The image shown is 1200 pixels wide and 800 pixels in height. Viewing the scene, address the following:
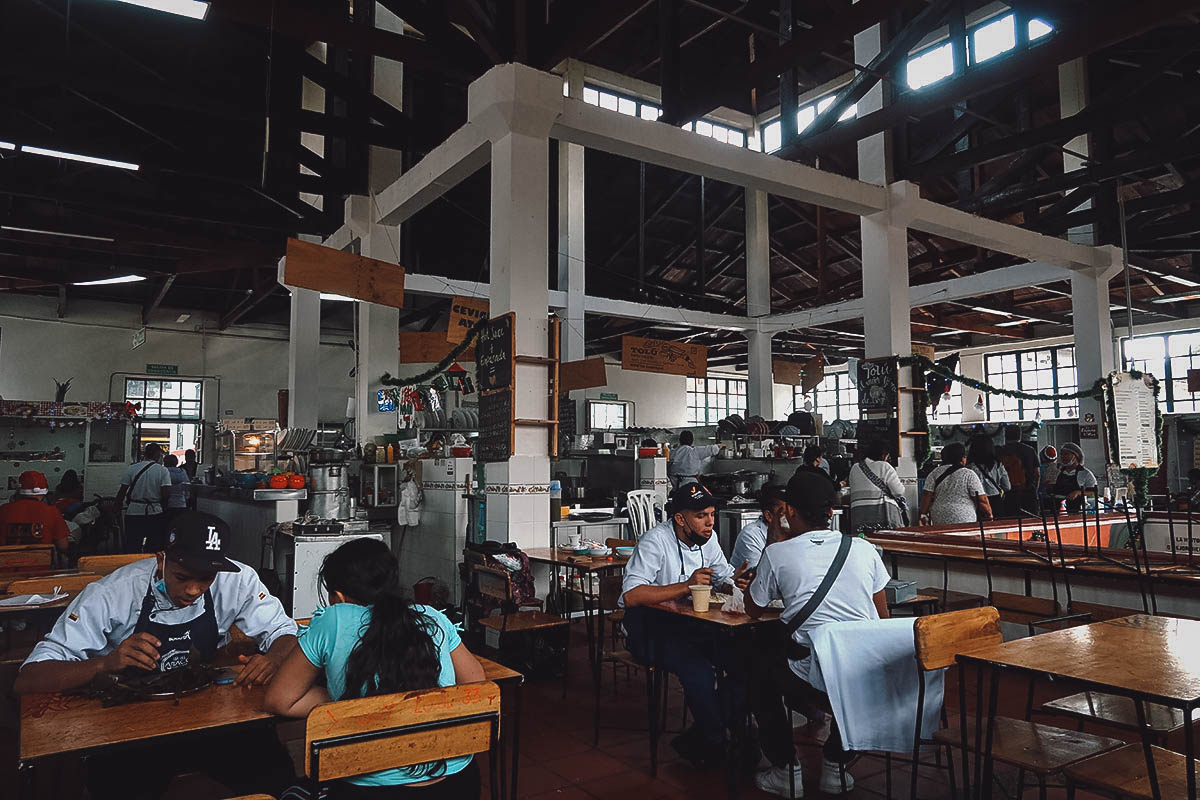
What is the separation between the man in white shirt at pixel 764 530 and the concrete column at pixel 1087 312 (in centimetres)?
885

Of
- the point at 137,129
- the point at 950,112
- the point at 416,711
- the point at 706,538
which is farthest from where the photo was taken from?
the point at 950,112

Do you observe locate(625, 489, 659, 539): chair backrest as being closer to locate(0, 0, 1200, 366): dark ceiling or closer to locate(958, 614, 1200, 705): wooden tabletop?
locate(0, 0, 1200, 366): dark ceiling

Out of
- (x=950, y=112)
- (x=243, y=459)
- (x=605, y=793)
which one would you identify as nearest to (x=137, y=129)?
(x=243, y=459)

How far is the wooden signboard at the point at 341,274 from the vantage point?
668 cm

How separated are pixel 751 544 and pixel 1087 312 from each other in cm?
968

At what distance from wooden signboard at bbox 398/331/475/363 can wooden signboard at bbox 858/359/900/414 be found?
16.9ft

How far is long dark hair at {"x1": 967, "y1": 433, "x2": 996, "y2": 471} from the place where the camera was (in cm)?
776

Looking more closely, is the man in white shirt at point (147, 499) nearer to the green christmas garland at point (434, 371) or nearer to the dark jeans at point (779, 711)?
the green christmas garland at point (434, 371)

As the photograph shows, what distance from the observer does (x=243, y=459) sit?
35.1 ft

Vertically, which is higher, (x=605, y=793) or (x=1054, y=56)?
(x=1054, y=56)

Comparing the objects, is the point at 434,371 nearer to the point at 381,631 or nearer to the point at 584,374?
the point at 584,374

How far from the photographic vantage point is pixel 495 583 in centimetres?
546

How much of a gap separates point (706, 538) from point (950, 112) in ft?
38.9

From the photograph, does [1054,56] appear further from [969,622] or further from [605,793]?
[605,793]
